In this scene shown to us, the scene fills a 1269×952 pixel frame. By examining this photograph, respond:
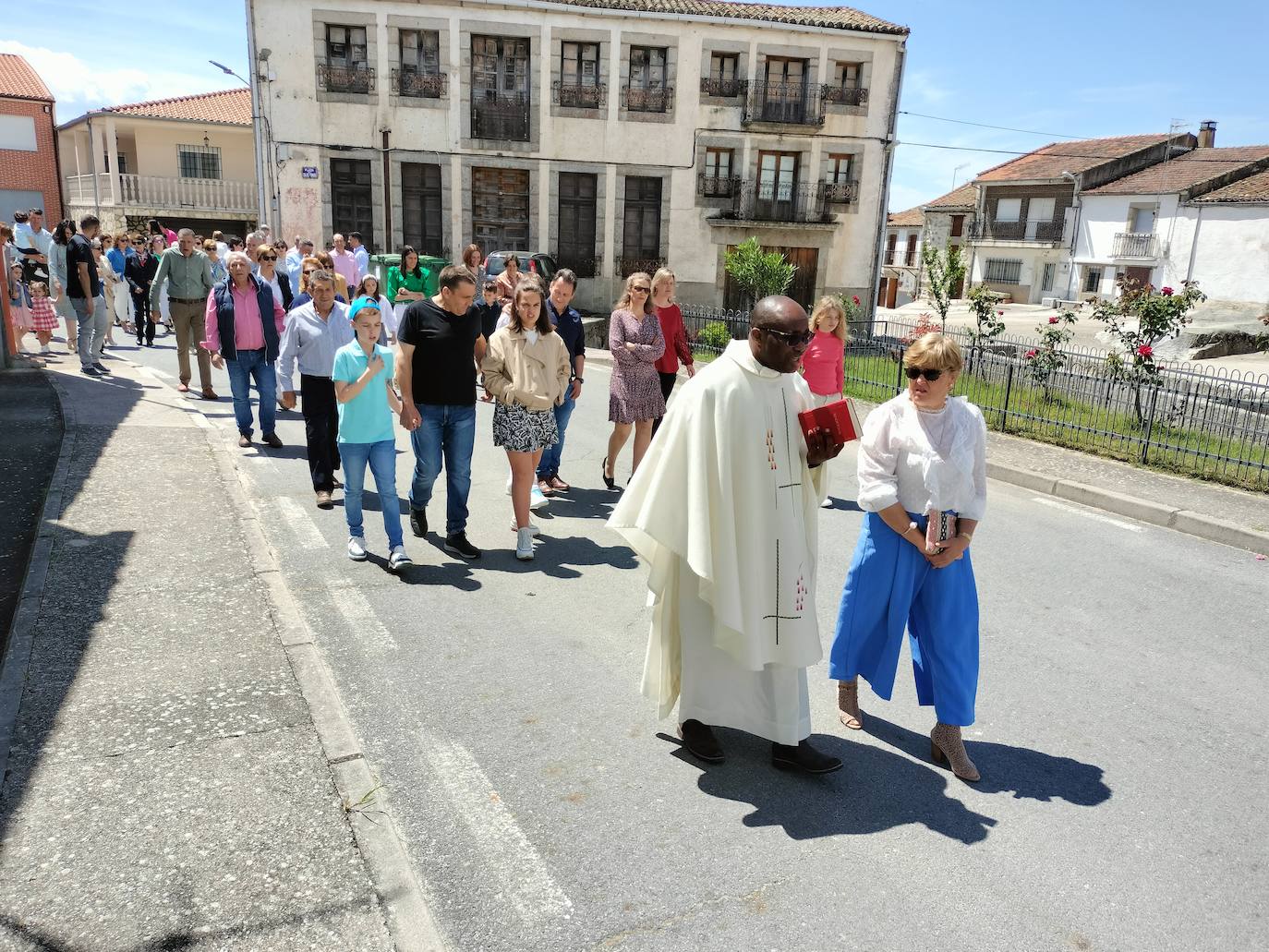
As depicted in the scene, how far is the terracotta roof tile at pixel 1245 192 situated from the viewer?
38719mm

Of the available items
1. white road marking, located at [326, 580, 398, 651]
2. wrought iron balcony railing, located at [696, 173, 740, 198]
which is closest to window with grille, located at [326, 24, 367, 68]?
wrought iron balcony railing, located at [696, 173, 740, 198]

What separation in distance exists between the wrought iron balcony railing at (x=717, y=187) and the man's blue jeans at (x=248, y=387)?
72.0 feet

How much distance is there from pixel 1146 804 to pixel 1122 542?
4310 millimetres

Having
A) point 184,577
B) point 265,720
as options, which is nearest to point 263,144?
point 184,577

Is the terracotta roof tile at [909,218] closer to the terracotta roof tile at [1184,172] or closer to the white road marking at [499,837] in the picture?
the terracotta roof tile at [1184,172]

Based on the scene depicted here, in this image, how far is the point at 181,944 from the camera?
107 inches

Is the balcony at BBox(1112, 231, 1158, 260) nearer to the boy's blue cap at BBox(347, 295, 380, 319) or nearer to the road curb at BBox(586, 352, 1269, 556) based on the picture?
the road curb at BBox(586, 352, 1269, 556)

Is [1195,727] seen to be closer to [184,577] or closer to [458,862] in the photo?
[458,862]

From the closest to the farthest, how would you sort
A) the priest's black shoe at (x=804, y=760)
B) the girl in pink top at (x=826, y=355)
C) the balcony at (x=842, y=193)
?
1. the priest's black shoe at (x=804, y=760)
2. the girl in pink top at (x=826, y=355)
3. the balcony at (x=842, y=193)

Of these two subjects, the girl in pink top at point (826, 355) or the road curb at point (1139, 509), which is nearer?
the road curb at point (1139, 509)

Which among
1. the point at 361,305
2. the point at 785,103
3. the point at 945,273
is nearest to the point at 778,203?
the point at 785,103

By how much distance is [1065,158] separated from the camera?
51250 millimetres

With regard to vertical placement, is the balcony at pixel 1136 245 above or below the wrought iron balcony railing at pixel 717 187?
below

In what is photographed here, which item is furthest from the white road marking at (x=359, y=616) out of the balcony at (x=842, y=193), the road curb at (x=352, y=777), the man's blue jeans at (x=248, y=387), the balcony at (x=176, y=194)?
the balcony at (x=176, y=194)
